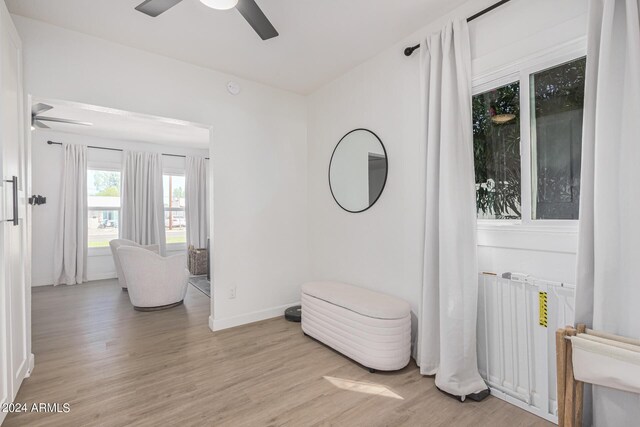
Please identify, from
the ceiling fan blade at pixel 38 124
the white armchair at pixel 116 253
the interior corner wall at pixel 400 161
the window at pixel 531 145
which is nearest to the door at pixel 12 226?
the white armchair at pixel 116 253

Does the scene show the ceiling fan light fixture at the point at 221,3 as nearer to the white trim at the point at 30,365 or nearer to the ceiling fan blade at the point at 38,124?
the white trim at the point at 30,365

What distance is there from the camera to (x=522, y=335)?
184 centimetres

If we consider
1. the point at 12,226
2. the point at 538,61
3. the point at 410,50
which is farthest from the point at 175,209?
the point at 538,61

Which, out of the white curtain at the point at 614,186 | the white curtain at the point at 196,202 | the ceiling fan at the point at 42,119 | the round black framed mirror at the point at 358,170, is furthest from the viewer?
the white curtain at the point at 196,202

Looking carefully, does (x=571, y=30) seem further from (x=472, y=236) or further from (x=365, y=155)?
(x=365, y=155)

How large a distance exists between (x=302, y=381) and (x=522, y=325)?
4.86ft

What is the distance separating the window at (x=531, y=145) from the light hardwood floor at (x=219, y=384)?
1.25m

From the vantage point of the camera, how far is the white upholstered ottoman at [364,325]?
2223 mm

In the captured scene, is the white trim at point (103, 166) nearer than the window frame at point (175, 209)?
Yes

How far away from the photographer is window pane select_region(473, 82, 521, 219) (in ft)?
6.59

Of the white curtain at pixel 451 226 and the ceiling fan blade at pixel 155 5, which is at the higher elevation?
the ceiling fan blade at pixel 155 5

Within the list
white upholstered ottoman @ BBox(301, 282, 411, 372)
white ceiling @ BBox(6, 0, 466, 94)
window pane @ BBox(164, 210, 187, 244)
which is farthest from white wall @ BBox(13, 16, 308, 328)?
window pane @ BBox(164, 210, 187, 244)

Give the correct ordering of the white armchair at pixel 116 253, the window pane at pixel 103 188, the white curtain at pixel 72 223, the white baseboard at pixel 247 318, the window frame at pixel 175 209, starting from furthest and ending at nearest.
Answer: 1. the window frame at pixel 175 209
2. the window pane at pixel 103 188
3. the white curtain at pixel 72 223
4. the white armchair at pixel 116 253
5. the white baseboard at pixel 247 318

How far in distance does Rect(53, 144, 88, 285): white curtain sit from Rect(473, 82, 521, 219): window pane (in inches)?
243
